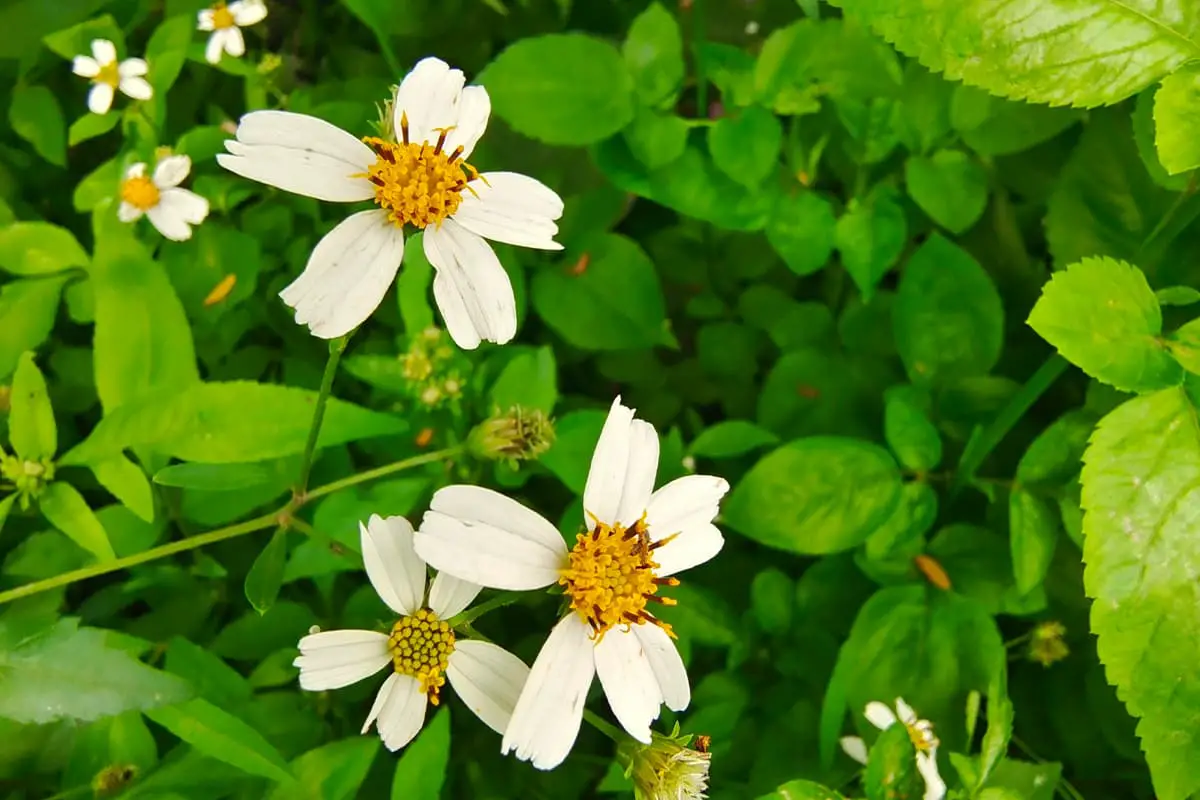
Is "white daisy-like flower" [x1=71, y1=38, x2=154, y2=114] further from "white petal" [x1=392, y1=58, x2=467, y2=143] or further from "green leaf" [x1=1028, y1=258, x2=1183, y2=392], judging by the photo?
"green leaf" [x1=1028, y1=258, x2=1183, y2=392]

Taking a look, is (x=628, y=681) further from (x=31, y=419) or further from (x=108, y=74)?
(x=108, y=74)

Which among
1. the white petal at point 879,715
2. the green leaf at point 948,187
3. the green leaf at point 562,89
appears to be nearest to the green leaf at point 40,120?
the green leaf at point 562,89

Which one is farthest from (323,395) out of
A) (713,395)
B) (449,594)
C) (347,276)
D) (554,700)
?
(713,395)

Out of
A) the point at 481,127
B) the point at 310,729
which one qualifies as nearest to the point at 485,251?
the point at 481,127

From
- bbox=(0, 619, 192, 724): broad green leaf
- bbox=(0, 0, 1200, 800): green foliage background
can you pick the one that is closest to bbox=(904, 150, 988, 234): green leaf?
bbox=(0, 0, 1200, 800): green foliage background

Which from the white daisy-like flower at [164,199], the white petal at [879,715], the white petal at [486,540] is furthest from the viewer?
the white daisy-like flower at [164,199]

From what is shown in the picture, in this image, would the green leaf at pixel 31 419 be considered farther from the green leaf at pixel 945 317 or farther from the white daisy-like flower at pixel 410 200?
the green leaf at pixel 945 317

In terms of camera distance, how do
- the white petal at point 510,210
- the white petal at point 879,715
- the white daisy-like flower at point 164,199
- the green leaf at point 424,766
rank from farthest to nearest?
the white daisy-like flower at point 164,199, the white petal at point 879,715, the green leaf at point 424,766, the white petal at point 510,210
